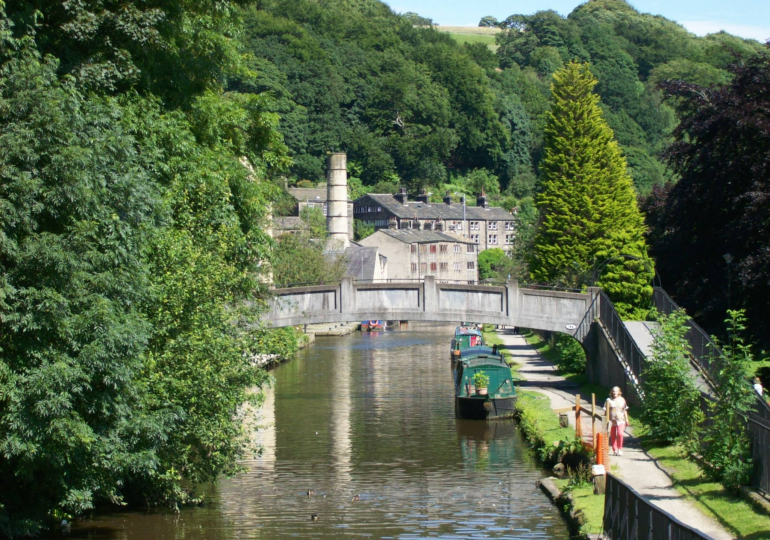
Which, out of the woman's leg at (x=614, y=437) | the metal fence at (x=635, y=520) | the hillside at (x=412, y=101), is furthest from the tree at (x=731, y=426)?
the hillside at (x=412, y=101)

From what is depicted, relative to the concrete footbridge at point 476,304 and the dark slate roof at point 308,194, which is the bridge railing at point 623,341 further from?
the dark slate roof at point 308,194

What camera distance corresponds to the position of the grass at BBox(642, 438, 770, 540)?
16.3 meters

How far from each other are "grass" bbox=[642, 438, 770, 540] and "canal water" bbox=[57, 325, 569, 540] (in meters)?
2.76

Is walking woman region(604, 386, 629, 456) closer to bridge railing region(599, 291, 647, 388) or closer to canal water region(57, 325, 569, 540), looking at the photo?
canal water region(57, 325, 569, 540)

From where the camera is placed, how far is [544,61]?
19488cm

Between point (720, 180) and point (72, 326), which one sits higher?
point (720, 180)

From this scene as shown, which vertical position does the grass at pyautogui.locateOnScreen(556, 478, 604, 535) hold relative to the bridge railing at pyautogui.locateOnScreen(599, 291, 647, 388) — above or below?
below

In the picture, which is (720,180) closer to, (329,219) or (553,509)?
(553,509)

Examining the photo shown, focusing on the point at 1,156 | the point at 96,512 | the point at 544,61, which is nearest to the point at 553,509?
the point at 96,512

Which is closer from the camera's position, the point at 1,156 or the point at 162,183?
the point at 1,156

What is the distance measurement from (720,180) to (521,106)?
136 meters

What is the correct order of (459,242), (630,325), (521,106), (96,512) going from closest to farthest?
(96,512) → (630,325) → (459,242) → (521,106)

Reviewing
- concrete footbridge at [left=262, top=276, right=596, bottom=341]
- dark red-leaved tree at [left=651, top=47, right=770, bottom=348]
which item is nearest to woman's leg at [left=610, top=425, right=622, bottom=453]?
dark red-leaved tree at [left=651, top=47, right=770, bottom=348]

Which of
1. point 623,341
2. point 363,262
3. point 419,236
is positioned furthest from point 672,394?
point 419,236
